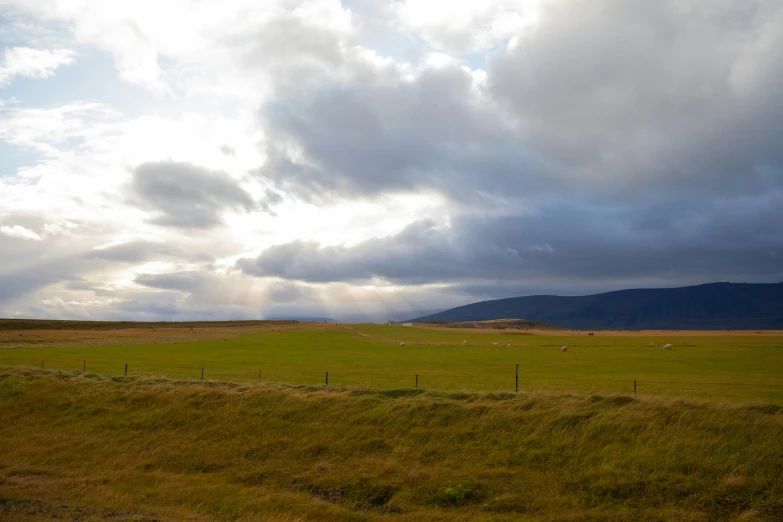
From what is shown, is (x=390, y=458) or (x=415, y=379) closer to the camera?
(x=390, y=458)

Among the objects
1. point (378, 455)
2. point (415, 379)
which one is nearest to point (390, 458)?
point (378, 455)

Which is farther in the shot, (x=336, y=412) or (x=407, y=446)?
(x=336, y=412)

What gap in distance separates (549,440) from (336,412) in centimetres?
969

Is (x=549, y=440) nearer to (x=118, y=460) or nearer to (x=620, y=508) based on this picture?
(x=620, y=508)

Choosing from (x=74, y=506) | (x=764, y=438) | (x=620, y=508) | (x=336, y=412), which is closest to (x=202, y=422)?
(x=336, y=412)

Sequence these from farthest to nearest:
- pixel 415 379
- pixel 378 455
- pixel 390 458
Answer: pixel 415 379
pixel 378 455
pixel 390 458

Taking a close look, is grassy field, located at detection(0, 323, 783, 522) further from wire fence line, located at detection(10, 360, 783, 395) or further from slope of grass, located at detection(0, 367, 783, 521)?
wire fence line, located at detection(10, 360, 783, 395)

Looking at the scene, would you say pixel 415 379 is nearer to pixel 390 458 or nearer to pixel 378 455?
pixel 378 455

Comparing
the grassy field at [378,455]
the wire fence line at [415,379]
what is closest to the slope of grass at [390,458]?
the grassy field at [378,455]

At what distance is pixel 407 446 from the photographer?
23016 mm

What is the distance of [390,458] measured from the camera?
2214 cm

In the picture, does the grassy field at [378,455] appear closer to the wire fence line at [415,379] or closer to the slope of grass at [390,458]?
the slope of grass at [390,458]

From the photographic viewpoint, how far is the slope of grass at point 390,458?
17.9m

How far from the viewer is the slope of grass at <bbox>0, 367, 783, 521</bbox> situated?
17891 millimetres
